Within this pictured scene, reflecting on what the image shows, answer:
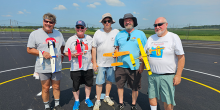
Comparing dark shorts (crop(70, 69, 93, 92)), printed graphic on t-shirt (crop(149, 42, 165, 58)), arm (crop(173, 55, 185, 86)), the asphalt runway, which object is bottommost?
the asphalt runway

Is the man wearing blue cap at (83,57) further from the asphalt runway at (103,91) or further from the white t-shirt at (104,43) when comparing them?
the asphalt runway at (103,91)

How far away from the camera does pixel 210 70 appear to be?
7266mm

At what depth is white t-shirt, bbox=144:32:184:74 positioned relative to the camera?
2521mm

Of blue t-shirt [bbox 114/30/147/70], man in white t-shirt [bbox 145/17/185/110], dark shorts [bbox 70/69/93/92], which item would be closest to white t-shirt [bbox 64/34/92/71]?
dark shorts [bbox 70/69/93/92]

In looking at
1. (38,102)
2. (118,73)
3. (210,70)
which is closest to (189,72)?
(210,70)

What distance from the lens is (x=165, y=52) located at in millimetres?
2529

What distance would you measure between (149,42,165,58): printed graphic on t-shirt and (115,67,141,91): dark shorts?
0.83 meters

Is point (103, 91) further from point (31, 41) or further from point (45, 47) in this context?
point (31, 41)

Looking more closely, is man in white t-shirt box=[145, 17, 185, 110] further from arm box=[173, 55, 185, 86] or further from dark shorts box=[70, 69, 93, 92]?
dark shorts box=[70, 69, 93, 92]

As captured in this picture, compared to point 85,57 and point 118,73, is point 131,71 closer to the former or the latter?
point 118,73

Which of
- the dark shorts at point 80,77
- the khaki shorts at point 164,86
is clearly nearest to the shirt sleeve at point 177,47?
the khaki shorts at point 164,86

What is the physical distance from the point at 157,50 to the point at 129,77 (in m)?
1.18

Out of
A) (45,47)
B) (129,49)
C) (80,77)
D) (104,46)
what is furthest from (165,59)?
(45,47)

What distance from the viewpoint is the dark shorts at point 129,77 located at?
130 inches
